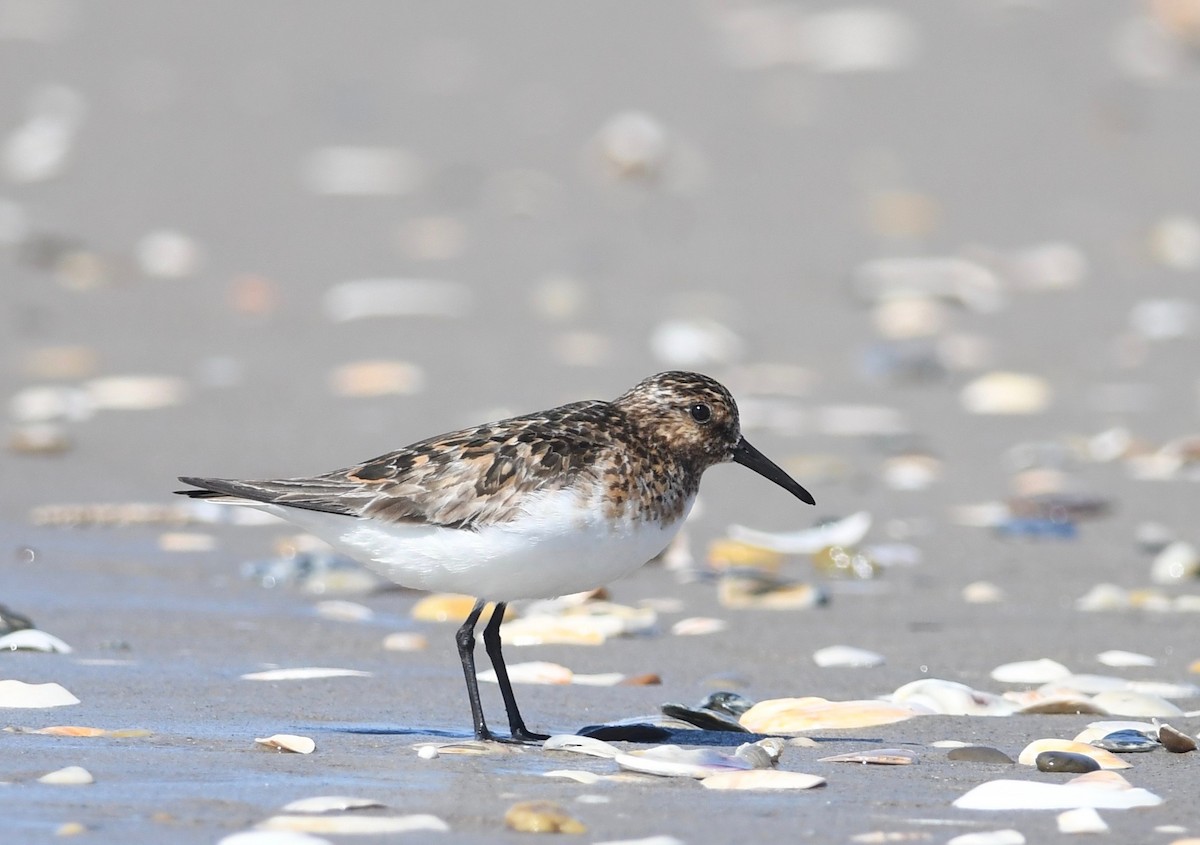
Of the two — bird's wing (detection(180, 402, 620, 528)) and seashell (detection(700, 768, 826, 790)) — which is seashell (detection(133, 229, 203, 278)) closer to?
bird's wing (detection(180, 402, 620, 528))

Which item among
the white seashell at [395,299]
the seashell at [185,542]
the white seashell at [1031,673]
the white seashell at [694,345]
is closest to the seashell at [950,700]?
the white seashell at [1031,673]

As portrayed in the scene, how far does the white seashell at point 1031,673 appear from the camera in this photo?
18.3ft

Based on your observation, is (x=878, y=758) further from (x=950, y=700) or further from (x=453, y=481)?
(x=453, y=481)

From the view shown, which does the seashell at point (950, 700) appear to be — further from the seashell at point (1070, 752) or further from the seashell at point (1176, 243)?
the seashell at point (1176, 243)

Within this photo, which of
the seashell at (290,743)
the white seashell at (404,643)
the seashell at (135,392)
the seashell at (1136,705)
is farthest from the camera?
the seashell at (135,392)

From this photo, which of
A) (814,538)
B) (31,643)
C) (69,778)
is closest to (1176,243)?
(814,538)

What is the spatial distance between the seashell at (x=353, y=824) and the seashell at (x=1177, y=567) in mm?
3967

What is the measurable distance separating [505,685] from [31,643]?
146 cm

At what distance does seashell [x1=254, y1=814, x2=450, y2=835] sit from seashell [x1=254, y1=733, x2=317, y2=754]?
671 millimetres

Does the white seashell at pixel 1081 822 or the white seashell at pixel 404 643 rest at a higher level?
the white seashell at pixel 404 643

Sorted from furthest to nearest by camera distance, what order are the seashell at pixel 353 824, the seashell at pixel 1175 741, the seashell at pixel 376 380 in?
the seashell at pixel 376 380 → the seashell at pixel 1175 741 → the seashell at pixel 353 824

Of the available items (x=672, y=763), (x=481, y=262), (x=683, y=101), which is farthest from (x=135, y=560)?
(x=683, y=101)

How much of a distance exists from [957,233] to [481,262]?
9.85 feet

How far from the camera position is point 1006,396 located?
9.45 metres
